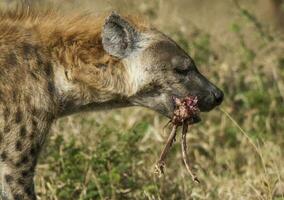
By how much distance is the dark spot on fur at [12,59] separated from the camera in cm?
620

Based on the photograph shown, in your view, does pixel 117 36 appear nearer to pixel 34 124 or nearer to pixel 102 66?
pixel 102 66

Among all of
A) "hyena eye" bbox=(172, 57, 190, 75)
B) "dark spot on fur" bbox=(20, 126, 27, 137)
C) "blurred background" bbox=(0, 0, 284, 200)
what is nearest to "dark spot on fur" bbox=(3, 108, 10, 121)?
"dark spot on fur" bbox=(20, 126, 27, 137)

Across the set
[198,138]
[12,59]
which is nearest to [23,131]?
[12,59]

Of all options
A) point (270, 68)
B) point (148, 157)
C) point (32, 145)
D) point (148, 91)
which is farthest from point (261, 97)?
point (32, 145)

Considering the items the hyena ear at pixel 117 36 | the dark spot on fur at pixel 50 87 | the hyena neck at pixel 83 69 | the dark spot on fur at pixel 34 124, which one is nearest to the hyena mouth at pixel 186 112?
the hyena neck at pixel 83 69

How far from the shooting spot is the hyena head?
6742 mm

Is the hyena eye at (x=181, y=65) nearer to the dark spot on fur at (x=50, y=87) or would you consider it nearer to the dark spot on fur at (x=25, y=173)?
the dark spot on fur at (x=50, y=87)

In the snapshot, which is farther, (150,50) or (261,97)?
(261,97)

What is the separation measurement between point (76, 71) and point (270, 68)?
11.2 feet

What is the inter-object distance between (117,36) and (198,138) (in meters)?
2.25

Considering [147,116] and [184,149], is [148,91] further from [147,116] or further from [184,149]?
[147,116]

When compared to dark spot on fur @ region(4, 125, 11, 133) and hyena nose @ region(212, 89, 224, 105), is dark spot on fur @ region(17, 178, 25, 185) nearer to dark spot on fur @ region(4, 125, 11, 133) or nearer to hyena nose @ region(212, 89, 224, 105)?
dark spot on fur @ region(4, 125, 11, 133)

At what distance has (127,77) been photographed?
6.71 m

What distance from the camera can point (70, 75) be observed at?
647 cm
